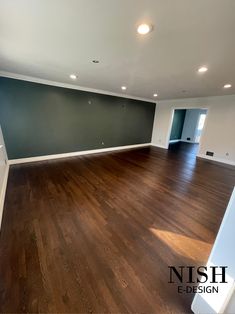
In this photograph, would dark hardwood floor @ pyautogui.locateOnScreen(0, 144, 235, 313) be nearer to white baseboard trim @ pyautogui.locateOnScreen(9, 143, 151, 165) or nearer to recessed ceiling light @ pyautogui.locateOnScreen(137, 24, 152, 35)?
white baseboard trim @ pyautogui.locateOnScreen(9, 143, 151, 165)

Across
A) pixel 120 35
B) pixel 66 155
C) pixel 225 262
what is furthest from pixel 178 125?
pixel 225 262

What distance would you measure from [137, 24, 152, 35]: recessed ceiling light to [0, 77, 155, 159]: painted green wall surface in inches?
140

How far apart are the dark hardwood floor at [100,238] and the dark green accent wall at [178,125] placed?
6.00 m

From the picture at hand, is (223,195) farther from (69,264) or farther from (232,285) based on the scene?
(69,264)

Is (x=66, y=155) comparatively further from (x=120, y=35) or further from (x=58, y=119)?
(x=120, y=35)

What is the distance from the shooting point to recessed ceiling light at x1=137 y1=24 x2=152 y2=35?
60.2 inches

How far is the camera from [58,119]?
4.59 m

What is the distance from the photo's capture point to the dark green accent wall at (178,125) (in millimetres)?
8945

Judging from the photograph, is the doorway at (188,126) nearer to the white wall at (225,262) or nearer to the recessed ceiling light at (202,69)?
the recessed ceiling light at (202,69)

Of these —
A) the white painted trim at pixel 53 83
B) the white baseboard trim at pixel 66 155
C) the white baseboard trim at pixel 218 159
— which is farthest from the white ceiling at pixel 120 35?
the white baseboard trim at pixel 218 159

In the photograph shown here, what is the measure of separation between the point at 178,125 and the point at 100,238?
9213 millimetres

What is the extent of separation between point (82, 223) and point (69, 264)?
0.61 metres

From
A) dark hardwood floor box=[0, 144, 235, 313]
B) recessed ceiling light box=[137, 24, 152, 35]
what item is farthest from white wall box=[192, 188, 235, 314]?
recessed ceiling light box=[137, 24, 152, 35]

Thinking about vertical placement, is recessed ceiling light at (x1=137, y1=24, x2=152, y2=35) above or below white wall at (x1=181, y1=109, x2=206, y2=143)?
above
